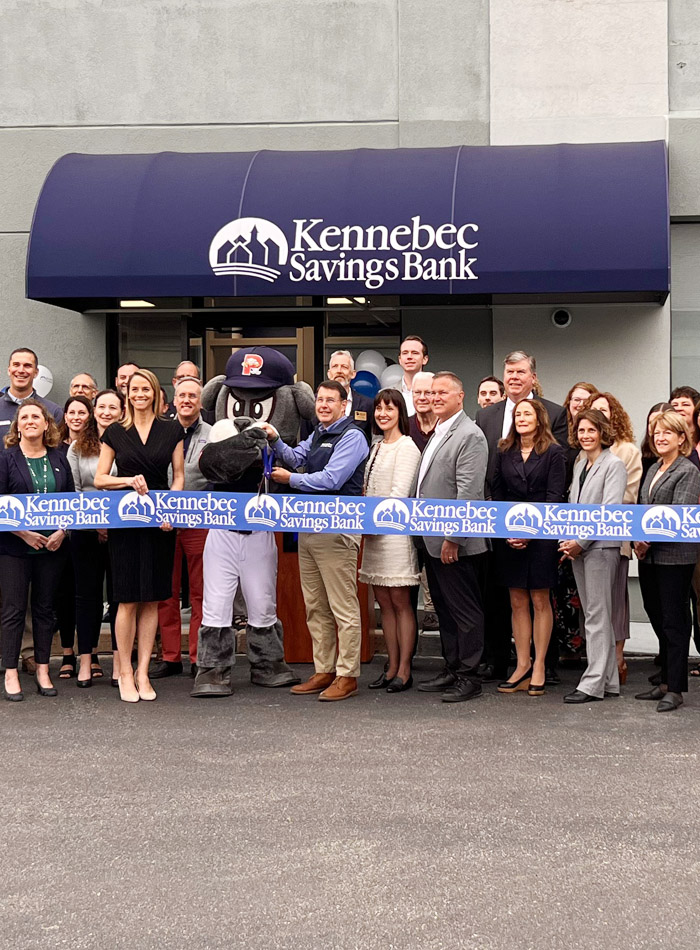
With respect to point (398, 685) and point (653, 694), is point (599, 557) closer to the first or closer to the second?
point (653, 694)

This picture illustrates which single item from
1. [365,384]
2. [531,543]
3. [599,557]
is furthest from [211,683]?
[365,384]

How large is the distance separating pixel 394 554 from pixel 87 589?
2.27 metres

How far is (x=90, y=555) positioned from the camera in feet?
27.7

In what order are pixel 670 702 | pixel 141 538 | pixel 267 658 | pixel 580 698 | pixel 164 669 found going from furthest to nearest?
1. pixel 164 669
2. pixel 267 658
3. pixel 141 538
4. pixel 580 698
5. pixel 670 702

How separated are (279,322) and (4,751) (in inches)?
261

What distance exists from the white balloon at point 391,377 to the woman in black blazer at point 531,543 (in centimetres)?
331

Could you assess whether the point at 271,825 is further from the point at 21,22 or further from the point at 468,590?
the point at 21,22

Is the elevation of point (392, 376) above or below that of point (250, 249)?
below

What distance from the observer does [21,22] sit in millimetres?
12250

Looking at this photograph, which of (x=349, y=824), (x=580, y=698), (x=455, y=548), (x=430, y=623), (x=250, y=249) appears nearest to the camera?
(x=349, y=824)

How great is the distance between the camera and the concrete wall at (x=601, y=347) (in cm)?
1155

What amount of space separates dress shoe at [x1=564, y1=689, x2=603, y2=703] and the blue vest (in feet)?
6.58

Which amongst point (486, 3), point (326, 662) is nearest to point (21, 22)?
point (486, 3)

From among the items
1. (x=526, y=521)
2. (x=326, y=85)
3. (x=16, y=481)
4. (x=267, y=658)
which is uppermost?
(x=326, y=85)
